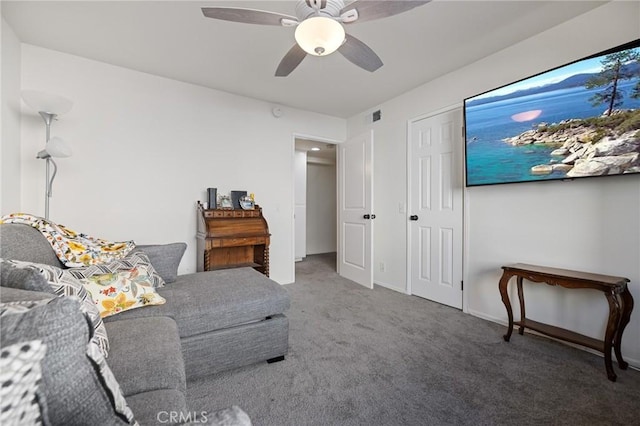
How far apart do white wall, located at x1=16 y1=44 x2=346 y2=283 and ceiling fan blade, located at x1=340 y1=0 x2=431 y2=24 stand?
228cm

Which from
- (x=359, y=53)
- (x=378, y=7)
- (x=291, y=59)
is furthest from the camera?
(x=291, y=59)

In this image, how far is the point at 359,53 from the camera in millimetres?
1828

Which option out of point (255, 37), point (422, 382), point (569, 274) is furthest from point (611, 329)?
point (255, 37)

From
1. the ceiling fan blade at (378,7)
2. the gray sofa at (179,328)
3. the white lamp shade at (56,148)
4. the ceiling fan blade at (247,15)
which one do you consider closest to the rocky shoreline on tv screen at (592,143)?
the ceiling fan blade at (378,7)

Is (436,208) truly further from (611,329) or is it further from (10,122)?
(10,122)

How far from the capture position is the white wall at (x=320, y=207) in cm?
640

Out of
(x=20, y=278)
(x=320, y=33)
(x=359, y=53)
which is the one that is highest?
(x=359, y=53)

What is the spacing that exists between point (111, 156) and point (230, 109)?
1378 mm

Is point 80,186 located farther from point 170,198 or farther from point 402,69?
point 402,69

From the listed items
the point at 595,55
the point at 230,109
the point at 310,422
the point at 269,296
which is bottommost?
the point at 310,422

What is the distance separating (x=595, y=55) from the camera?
184cm

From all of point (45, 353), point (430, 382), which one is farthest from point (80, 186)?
point (430, 382)

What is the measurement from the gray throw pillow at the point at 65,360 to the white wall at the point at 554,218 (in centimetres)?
280

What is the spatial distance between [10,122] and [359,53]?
111 inches
